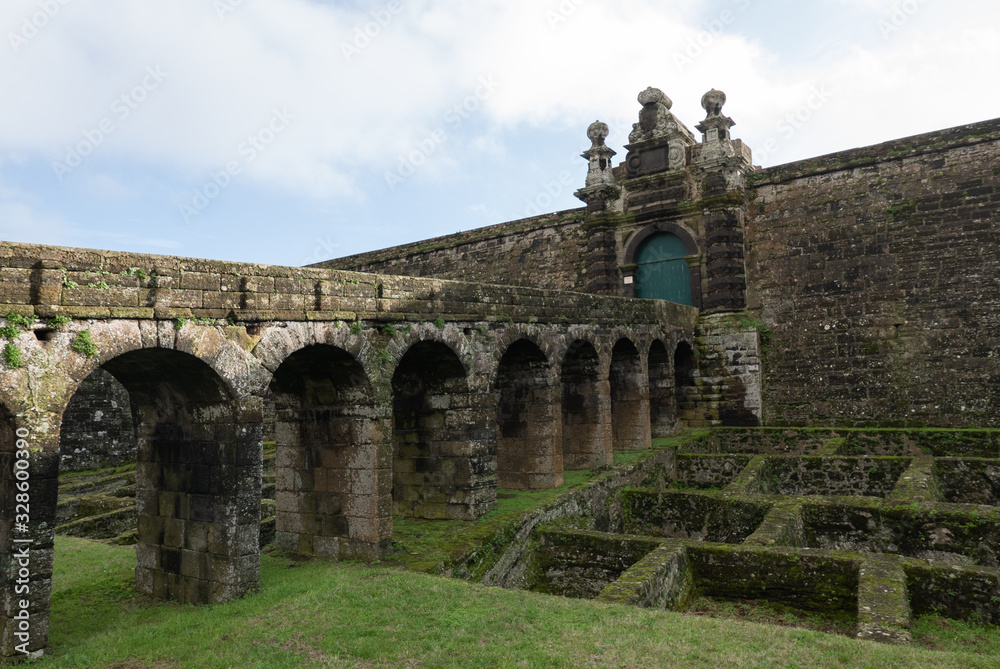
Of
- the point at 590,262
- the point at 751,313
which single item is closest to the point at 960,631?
the point at 751,313

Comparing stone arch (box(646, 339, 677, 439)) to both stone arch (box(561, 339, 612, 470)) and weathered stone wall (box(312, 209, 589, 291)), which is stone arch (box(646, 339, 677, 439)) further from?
weathered stone wall (box(312, 209, 589, 291))

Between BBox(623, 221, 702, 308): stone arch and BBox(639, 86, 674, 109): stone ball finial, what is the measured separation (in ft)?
11.6

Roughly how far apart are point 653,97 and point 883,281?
26.3 feet

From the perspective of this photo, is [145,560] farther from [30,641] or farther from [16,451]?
[16,451]

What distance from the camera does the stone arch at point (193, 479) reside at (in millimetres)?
6680

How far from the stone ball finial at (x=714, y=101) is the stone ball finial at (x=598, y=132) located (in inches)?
122

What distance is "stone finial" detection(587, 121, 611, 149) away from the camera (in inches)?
787

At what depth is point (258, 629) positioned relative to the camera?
5.94 meters

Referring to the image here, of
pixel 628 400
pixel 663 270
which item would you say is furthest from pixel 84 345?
pixel 663 270

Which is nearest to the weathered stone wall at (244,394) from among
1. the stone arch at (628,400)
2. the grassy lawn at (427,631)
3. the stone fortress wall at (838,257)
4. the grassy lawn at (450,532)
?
the grassy lawn at (450,532)

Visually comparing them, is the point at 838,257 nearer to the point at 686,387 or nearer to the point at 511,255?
the point at 686,387

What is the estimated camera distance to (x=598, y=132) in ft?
65.7

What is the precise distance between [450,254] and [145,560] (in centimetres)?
1850

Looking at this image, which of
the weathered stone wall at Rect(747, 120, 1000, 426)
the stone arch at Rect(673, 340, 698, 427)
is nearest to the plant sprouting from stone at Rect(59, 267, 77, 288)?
the stone arch at Rect(673, 340, 698, 427)
